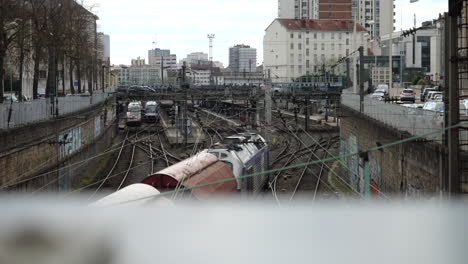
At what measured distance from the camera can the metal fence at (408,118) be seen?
1073cm

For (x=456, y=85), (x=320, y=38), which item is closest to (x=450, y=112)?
(x=456, y=85)

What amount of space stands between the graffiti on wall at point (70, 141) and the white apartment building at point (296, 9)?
273ft

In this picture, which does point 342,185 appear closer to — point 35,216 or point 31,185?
point 31,185

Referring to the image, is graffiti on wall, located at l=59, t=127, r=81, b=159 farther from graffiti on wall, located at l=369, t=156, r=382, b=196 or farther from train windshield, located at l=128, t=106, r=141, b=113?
train windshield, located at l=128, t=106, r=141, b=113

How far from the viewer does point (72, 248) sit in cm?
176

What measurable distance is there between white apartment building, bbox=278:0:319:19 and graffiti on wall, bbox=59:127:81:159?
3274 inches

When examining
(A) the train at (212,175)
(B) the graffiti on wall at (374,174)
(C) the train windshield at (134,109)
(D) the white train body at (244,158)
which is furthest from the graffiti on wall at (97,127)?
(B) the graffiti on wall at (374,174)

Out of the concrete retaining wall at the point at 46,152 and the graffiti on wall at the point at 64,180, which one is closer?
the concrete retaining wall at the point at 46,152

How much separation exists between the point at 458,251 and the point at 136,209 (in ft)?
3.55

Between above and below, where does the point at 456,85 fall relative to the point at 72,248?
above

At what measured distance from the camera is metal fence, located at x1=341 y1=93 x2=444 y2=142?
1073 cm

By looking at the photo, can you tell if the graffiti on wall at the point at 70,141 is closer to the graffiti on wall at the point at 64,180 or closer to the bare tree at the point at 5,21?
the graffiti on wall at the point at 64,180

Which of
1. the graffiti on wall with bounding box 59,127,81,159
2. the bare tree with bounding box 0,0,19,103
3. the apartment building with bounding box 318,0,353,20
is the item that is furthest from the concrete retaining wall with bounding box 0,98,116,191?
the apartment building with bounding box 318,0,353,20

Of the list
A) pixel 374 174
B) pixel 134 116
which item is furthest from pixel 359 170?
pixel 134 116
